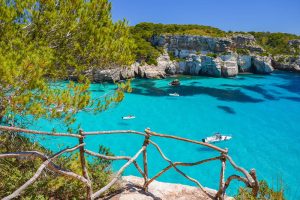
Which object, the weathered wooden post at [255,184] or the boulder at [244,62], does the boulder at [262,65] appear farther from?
the weathered wooden post at [255,184]

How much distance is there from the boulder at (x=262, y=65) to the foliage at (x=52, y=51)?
180 feet

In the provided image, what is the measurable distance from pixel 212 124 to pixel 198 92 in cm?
1386

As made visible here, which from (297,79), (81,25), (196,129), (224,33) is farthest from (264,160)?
(224,33)

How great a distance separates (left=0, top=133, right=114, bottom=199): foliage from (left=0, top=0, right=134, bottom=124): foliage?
31.2 inches

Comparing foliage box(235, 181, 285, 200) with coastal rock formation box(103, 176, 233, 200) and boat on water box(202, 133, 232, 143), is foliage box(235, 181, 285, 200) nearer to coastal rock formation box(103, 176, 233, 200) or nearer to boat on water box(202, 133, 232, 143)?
coastal rock formation box(103, 176, 233, 200)

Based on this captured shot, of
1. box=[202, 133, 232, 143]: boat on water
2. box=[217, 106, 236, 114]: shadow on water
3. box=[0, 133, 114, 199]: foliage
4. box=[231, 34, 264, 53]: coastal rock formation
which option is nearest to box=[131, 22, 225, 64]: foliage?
box=[231, 34, 264, 53]: coastal rock formation

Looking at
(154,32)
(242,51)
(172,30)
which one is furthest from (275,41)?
(154,32)

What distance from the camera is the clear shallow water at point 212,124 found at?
1642 cm

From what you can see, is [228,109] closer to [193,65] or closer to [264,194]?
[193,65]

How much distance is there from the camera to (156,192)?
5.78 meters

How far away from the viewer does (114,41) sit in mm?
6590

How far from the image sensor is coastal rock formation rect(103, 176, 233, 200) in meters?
5.35

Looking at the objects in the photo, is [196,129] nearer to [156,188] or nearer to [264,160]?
[264,160]

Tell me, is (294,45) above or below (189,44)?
above
